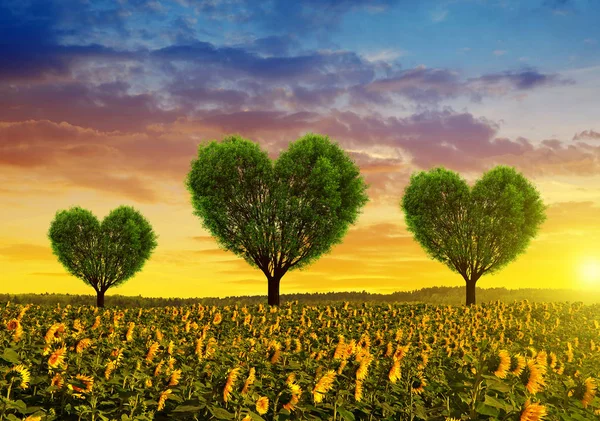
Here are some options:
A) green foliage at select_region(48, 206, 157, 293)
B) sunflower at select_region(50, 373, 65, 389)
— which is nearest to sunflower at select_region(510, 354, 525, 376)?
sunflower at select_region(50, 373, 65, 389)

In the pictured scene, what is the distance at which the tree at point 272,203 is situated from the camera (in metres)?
43.8

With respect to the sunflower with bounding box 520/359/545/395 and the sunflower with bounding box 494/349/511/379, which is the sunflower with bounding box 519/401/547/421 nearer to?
the sunflower with bounding box 494/349/511/379

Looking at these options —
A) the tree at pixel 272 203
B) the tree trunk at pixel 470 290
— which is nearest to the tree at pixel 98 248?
the tree at pixel 272 203

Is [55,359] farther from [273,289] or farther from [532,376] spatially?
[273,289]

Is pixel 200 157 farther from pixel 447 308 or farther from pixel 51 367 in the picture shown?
pixel 51 367

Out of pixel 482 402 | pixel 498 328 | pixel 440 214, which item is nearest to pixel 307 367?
pixel 482 402

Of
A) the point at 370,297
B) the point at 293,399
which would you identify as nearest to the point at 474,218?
the point at 370,297

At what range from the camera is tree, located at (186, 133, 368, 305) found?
144 feet

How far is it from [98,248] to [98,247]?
10cm

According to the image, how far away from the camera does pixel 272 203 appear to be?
44.0 meters

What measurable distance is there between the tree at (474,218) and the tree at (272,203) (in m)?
8.68

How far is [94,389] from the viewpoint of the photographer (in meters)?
7.09

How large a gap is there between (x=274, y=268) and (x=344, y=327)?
19520mm

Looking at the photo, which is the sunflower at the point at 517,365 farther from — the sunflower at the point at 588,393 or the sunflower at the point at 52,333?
the sunflower at the point at 52,333
